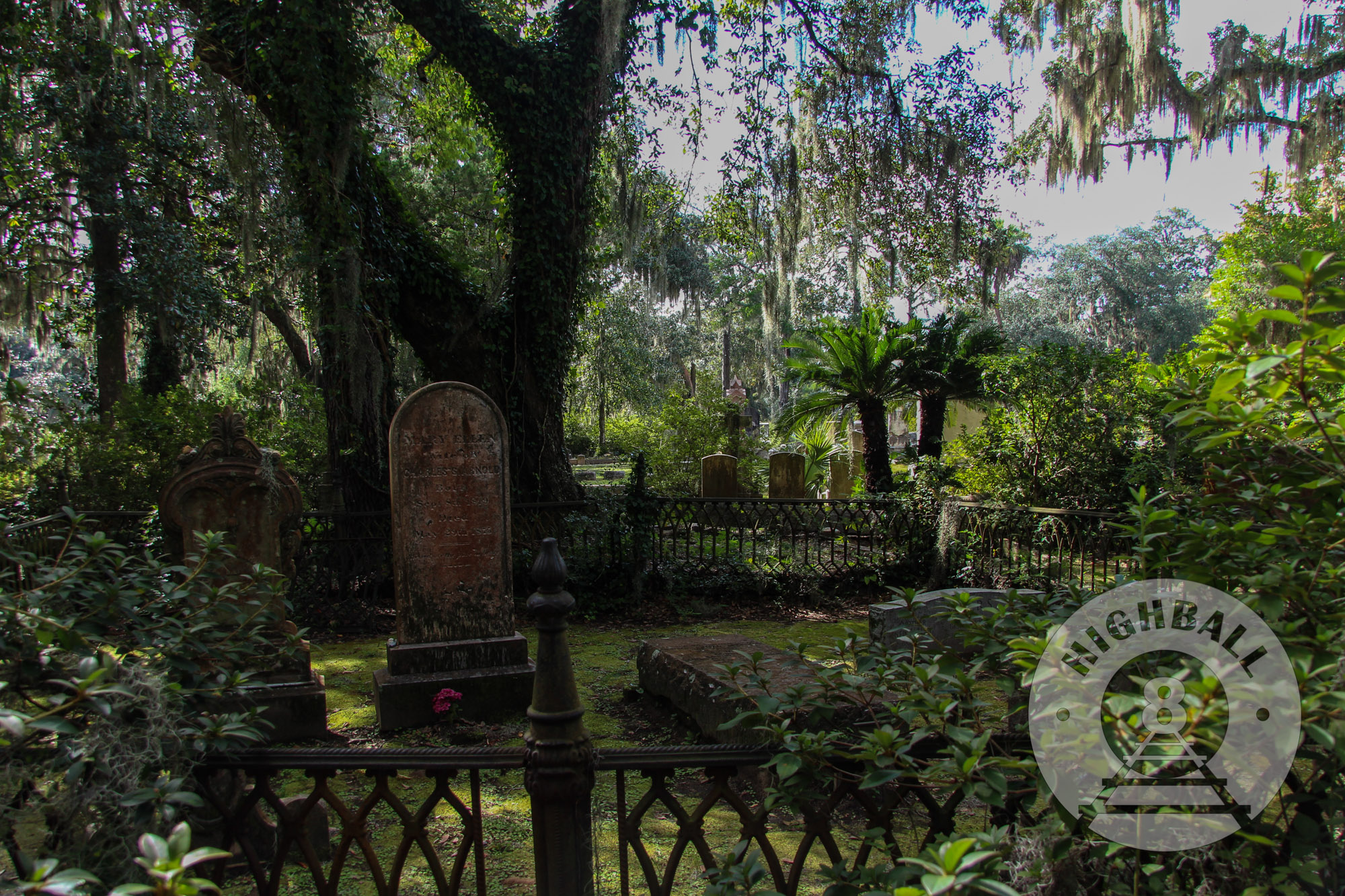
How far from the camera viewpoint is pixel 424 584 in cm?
528

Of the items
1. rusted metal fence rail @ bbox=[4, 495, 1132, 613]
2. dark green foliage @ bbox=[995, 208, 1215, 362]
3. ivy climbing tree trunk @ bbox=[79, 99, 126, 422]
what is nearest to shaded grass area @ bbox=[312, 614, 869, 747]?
rusted metal fence rail @ bbox=[4, 495, 1132, 613]

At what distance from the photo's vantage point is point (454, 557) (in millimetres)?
5348

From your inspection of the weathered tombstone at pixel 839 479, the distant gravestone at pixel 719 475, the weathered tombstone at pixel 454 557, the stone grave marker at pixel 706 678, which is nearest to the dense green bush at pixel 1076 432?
the stone grave marker at pixel 706 678

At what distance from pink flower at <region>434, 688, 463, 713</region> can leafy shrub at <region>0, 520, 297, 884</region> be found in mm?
3127

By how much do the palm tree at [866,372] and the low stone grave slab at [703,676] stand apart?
6632mm

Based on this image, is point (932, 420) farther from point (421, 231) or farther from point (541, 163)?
point (421, 231)

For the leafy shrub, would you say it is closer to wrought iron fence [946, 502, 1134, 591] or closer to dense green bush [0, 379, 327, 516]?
wrought iron fence [946, 502, 1134, 591]

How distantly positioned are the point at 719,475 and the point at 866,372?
3.08 metres

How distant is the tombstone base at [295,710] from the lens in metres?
4.70

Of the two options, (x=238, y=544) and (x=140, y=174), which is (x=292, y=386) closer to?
(x=140, y=174)

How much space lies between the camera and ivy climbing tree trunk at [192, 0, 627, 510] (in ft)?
25.9

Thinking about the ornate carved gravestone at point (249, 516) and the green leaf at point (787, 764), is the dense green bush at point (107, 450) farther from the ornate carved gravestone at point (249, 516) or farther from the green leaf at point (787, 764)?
the green leaf at point (787, 764)

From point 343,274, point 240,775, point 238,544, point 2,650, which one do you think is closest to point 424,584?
point 238,544

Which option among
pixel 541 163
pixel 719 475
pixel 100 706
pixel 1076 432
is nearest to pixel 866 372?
pixel 719 475
